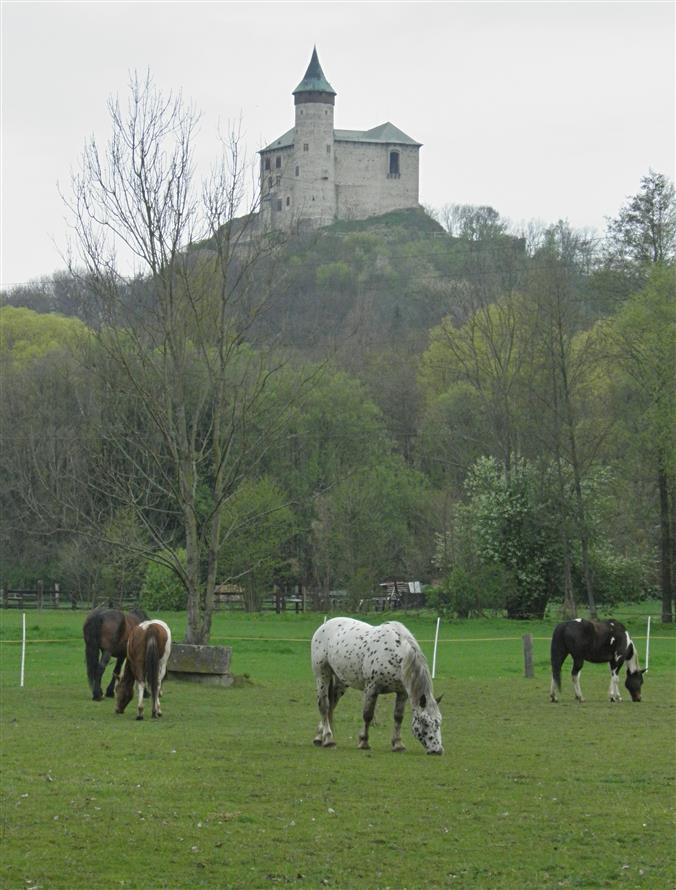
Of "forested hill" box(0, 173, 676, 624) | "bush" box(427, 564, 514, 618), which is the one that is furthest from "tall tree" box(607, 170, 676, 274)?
"bush" box(427, 564, 514, 618)

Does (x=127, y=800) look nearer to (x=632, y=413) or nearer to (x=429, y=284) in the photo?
(x=632, y=413)

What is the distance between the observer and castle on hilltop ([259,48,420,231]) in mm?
179625

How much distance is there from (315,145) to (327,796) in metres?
172

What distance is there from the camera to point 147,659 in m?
19.2

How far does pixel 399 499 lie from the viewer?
63344 mm

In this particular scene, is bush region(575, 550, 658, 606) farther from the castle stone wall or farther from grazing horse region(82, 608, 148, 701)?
the castle stone wall

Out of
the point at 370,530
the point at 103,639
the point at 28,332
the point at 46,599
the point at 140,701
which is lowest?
the point at 140,701

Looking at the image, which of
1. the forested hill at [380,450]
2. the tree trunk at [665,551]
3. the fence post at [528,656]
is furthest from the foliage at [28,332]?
the fence post at [528,656]

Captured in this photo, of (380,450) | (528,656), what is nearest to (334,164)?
(380,450)

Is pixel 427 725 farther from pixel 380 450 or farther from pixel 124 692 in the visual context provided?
pixel 380 450

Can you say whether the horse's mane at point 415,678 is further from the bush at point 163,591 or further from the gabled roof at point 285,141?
the gabled roof at point 285,141

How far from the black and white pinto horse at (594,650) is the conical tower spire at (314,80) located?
16572 centimetres

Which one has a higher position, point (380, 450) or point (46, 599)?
point (380, 450)

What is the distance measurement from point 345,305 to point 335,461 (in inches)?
2187
